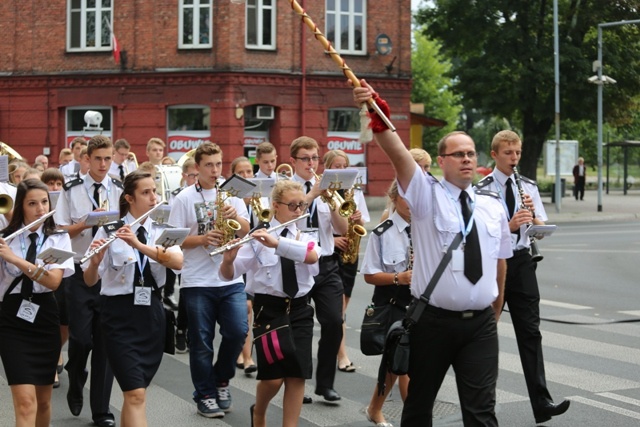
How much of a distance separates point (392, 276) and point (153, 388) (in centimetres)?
269

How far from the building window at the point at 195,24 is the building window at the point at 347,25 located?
156 inches

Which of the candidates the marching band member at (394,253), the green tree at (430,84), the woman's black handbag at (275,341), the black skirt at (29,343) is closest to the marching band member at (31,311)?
the black skirt at (29,343)

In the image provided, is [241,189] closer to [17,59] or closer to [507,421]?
[507,421]

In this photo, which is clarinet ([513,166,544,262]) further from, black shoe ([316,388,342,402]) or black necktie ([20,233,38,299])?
black necktie ([20,233,38,299])

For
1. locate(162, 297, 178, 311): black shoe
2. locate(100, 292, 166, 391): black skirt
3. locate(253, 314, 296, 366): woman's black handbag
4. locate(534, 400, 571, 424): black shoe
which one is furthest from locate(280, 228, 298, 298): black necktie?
locate(162, 297, 178, 311): black shoe

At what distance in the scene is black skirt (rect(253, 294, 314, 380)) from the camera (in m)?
7.03

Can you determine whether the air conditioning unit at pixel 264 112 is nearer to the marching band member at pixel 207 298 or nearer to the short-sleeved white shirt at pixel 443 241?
the marching band member at pixel 207 298

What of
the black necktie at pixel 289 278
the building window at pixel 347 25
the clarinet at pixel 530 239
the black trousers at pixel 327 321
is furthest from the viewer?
the building window at pixel 347 25

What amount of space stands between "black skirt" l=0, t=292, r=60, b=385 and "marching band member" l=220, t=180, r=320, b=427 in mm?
1204

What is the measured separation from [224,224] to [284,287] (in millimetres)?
980

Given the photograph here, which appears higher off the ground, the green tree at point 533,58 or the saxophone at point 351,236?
the green tree at point 533,58

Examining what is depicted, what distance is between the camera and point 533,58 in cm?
3888

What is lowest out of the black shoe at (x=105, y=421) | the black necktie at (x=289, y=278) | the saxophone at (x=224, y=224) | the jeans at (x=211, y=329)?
the black shoe at (x=105, y=421)

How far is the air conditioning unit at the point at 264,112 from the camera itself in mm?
34281
